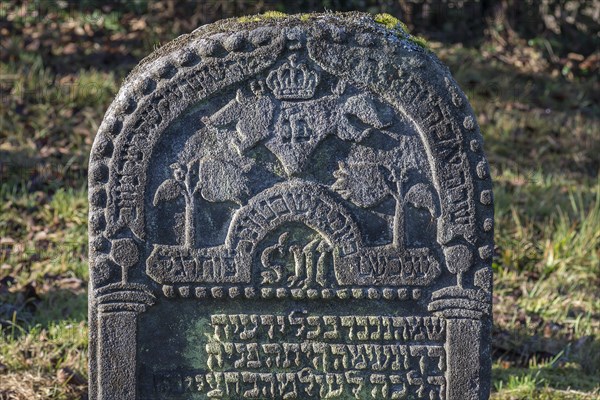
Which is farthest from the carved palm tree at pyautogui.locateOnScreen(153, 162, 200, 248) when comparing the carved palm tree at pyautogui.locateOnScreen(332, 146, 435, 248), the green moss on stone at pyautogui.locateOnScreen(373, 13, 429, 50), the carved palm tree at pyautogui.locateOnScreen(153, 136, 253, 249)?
the green moss on stone at pyautogui.locateOnScreen(373, 13, 429, 50)

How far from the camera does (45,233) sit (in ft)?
18.2

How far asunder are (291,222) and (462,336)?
0.73 metres

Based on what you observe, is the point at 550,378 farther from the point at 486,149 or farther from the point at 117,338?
the point at 486,149

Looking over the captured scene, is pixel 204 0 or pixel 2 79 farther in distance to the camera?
pixel 204 0

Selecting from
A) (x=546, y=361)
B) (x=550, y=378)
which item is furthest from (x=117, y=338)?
(x=546, y=361)

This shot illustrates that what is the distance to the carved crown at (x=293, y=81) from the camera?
3195 mm

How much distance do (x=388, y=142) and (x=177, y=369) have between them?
1108mm

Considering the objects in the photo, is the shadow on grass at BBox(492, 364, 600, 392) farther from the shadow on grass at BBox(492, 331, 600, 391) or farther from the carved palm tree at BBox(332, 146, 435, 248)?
the carved palm tree at BBox(332, 146, 435, 248)

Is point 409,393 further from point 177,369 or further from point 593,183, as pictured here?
point 593,183

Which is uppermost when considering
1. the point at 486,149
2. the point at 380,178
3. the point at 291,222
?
the point at 486,149

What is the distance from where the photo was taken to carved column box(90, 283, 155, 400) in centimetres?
333

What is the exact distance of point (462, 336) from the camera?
3350 mm

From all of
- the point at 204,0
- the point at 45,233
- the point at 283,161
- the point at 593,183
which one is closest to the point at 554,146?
the point at 593,183

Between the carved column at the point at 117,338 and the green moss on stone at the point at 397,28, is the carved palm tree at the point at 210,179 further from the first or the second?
the green moss on stone at the point at 397,28
